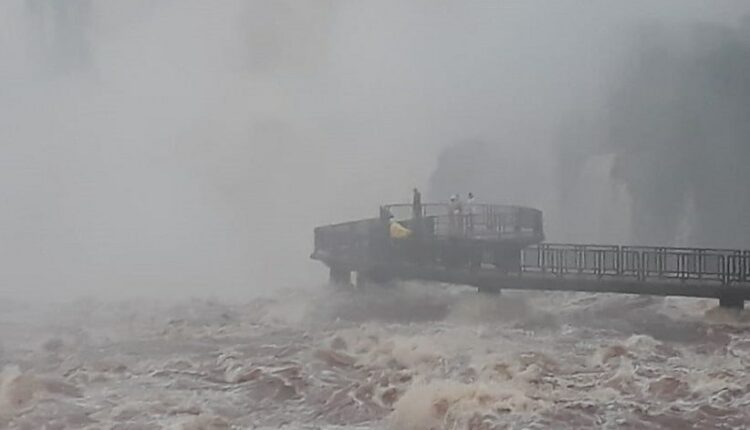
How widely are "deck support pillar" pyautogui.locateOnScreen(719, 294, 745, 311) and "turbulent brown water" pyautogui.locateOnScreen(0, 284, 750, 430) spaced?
6.7 inches

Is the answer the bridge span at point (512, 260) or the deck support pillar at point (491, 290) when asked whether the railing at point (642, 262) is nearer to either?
the bridge span at point (512, 260)

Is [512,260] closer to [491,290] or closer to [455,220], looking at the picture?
[491,290]

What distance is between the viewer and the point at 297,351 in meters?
15.4

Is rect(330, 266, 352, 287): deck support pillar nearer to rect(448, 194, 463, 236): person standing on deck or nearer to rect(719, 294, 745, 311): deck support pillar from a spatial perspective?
rect(448, 194, 463, 236): person standing on deck

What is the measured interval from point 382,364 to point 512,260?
5361mm

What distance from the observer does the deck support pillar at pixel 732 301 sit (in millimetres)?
16828

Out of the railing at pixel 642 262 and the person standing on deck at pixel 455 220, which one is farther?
the person standing on deck at pixel 455 220

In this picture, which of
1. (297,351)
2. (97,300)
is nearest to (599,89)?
(97,300)

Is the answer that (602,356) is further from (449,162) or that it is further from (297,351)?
(449,162)

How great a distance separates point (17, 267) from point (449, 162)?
52.3ft

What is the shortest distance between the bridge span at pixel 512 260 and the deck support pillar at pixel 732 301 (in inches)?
0.6

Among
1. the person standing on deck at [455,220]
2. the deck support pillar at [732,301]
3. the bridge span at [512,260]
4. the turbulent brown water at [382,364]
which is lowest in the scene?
the turbulent brown water at [382,364]

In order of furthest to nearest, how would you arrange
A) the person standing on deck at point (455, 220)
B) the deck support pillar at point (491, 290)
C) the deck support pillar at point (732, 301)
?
the person standing on deck at point (455, 220) → the deck support pillar at point (491, 290) → the deck support pillar at point (732, 301)

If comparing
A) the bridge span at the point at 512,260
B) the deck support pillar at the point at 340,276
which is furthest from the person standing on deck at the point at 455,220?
the deck support pillar at the point at 340,276
